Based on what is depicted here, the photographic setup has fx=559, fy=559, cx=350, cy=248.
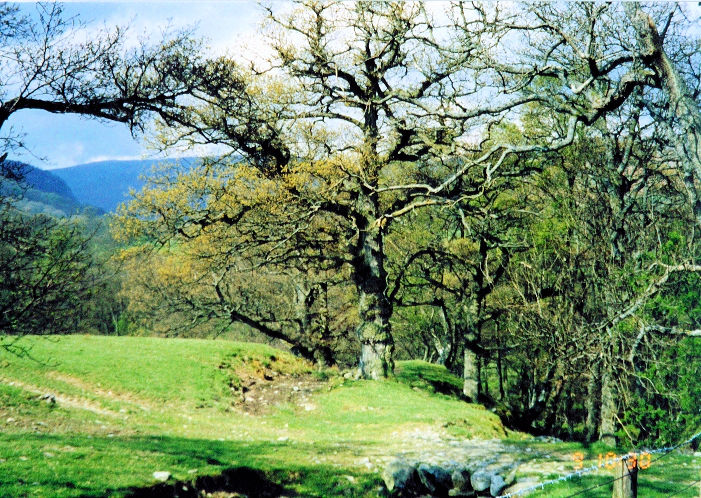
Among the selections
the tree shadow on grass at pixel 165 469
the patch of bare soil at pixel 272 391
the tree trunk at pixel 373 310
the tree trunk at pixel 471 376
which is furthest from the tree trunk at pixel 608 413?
the tree trunk at pixel 471 376

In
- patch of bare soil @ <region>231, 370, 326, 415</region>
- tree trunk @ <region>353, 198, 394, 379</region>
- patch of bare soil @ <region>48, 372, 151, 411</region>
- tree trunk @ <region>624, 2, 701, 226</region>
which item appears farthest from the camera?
tree trunk @ <region>353, 198, 394, 379</region>

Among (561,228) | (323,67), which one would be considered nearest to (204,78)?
(323,67)

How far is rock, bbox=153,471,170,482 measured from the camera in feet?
34.1

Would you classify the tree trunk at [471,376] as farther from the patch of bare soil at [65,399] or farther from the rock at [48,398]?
the rock at [48,398]

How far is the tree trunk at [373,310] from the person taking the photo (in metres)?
23.9

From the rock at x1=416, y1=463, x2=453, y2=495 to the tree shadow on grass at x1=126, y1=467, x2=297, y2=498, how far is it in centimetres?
292

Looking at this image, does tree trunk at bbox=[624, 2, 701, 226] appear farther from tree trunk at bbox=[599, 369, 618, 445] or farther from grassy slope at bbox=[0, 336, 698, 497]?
tree trunk at bbox=[599, 369, 618, 445]

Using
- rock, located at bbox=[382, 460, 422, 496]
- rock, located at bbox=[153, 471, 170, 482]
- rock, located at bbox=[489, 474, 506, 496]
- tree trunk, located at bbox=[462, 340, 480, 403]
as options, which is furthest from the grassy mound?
rock, located at bbox=[489, 474, 506, 496]

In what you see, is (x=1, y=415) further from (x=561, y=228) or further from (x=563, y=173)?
(x=563, y=173)

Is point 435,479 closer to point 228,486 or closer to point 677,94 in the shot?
point 228,486

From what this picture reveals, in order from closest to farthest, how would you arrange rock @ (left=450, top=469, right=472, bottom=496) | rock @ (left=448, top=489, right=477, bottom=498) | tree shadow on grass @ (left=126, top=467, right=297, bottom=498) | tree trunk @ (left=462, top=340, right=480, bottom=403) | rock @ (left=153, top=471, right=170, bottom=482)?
tree shadow on grass @ (left=126, top=467, right=297, bottom=498), rock @ (left=153, top=471, right=170, bottom=482), rock @ (left=448, top=489, right=477, bottom=498), rock @ (left=450, top=469, right=472, bottom=496), tree trunk @ (left=462, top=340, right=480, bottom=403)

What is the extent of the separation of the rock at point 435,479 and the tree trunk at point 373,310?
1132 centimetres

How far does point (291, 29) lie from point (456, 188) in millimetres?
8723

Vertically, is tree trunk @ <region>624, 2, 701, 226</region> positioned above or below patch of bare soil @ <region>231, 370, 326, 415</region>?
above
